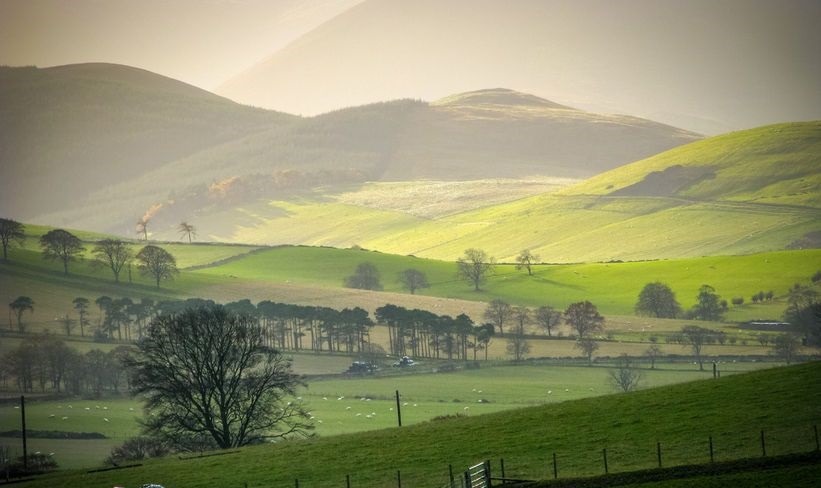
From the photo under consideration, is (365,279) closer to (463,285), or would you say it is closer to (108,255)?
(463,285)

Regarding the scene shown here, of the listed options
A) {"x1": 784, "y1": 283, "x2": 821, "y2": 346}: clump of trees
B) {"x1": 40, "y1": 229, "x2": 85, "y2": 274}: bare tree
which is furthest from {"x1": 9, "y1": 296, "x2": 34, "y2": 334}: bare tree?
{"x1": 784, "y1": 283, "x2": 821, "y2": 346}: clump of trees

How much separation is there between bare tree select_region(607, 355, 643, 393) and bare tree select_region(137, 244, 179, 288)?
76.6 meters

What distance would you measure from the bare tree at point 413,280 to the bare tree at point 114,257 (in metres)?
42.6

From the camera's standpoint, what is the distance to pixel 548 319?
13075 cm

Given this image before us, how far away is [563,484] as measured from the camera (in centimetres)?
4122

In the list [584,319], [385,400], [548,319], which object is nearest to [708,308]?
[584,319]

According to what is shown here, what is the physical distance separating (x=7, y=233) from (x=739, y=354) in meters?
117

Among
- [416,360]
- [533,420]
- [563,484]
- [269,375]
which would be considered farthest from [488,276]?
[563,484]

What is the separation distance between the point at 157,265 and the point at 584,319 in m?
66.7

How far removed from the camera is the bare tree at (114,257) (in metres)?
163

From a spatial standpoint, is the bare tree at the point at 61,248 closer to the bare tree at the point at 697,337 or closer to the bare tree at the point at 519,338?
the bare tree at the point at 519,338

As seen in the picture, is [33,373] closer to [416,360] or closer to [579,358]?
[416,360]

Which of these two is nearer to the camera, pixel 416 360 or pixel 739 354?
pixel 739 354

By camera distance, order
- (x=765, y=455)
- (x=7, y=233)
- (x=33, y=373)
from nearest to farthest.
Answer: (x=765, y=455)
(x=33, y=373)
(x=7, y=233)
